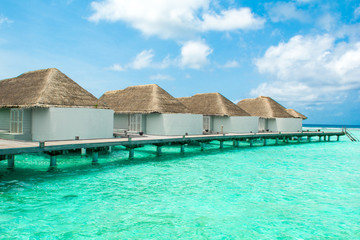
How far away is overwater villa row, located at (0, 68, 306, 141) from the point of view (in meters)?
14.3

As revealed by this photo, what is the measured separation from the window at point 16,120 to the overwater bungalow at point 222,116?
50.8 ft

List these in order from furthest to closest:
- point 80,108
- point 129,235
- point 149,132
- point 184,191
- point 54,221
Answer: point 149,132
point 80,108
point 184,191
point 54,221
point 129,235

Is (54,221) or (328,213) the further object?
(328,213)

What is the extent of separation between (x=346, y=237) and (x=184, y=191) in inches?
184

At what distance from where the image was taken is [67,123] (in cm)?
1441

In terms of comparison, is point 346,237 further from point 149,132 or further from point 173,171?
point 149,132

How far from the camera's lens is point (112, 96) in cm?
2708

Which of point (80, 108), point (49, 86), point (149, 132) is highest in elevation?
point (49, 86)

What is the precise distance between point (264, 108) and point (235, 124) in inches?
317

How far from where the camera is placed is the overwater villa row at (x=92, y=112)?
563 inches

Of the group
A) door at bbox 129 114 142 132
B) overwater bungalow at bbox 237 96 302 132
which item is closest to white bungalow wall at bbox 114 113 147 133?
door at bbox 129 114 142 132

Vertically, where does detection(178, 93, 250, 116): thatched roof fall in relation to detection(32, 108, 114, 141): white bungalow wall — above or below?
above

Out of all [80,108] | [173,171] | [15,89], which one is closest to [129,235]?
[173,171]

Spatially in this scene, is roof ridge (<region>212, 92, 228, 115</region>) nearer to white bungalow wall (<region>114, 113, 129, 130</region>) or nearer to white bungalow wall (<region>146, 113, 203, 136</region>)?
white bungalow wall (<region>146, 113, 203, 136</region>)
